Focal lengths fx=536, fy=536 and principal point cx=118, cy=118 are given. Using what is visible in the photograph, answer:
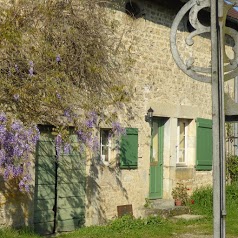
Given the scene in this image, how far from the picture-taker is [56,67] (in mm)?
7734

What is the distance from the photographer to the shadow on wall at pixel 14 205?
8242 millimetres

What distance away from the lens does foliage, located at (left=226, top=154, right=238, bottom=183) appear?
13.2 m

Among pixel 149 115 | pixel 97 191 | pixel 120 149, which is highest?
pixel 149 115

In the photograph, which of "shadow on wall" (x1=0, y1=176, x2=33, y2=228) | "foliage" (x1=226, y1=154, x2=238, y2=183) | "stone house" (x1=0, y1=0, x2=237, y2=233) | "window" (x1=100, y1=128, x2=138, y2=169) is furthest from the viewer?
"foliage" (x1=226, y1=154, x2=238, y2=183)

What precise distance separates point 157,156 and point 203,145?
55.6 inches

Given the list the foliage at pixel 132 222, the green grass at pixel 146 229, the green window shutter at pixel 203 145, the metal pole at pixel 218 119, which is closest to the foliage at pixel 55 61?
the green grass at pixel 146 229

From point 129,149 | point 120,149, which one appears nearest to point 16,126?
point 120,149

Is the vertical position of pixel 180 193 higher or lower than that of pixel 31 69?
lower

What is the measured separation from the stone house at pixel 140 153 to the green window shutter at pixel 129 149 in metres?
0.02

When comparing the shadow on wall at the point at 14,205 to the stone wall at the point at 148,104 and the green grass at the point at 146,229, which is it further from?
the stone wall at the point at 148,104

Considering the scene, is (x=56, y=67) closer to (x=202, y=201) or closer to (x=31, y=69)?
(x=31, y=69)

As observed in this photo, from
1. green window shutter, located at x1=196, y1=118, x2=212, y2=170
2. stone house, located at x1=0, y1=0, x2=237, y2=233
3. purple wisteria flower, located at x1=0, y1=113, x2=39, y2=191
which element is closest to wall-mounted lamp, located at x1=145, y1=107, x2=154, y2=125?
stone house, located at x1=0, y1=0, x2=237, y2=233

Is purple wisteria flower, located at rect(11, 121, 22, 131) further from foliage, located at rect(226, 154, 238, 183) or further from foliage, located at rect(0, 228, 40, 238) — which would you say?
foliage, located at rect(226, 154, 238, 183)

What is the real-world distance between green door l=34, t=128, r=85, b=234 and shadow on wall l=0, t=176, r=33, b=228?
0.37 m
